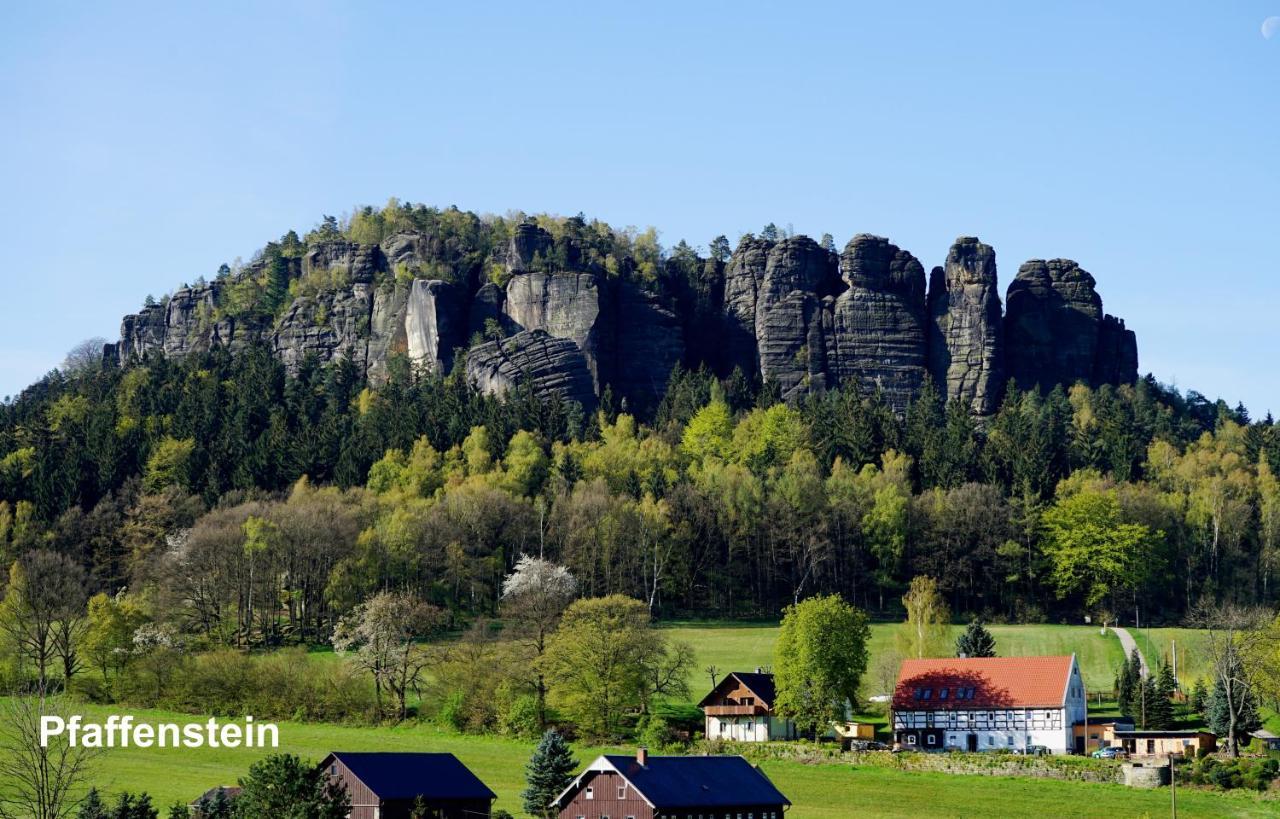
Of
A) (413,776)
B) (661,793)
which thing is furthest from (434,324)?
(661,793)

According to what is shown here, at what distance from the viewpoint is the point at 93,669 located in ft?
324

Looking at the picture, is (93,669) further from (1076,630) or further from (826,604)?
(1076,630)

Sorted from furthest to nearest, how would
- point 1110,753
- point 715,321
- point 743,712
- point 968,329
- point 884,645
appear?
point 715,321, point 968,329, point 884,645, point 743,712, point 1110,753

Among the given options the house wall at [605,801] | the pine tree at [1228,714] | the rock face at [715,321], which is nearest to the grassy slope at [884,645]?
the pine tree at [1228,714]

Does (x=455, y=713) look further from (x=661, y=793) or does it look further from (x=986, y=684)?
(x=661, y=793)

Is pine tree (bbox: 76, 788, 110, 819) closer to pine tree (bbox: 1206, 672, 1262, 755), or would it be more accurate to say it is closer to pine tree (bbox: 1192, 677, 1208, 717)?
pine tree (bbox: 1206, 672, 1262, 755)

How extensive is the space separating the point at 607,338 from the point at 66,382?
59.5 meters

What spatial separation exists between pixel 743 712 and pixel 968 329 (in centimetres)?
9775

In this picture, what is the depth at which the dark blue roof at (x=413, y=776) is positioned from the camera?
61.1 metres

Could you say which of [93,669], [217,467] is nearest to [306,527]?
[93,669]

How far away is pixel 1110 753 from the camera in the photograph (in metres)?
76.1

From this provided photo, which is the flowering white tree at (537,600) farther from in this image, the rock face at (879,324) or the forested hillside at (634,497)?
the rock face at (879,324)

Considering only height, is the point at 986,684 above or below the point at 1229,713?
above

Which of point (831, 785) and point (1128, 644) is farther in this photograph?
point (1128, 644)
